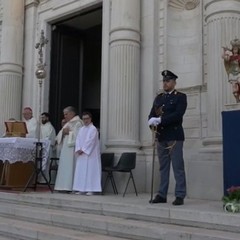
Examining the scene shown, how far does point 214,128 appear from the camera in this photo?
8102mm

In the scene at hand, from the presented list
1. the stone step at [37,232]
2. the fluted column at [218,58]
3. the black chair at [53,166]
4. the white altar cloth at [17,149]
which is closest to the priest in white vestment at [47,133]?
the black chair at [53,166]

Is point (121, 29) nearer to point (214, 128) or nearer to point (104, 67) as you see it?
point (104, 67)

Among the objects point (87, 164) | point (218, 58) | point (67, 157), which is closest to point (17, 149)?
point (67, 157)

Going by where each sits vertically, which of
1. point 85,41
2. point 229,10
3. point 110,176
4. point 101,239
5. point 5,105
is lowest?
point 101,239

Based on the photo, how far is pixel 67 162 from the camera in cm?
935

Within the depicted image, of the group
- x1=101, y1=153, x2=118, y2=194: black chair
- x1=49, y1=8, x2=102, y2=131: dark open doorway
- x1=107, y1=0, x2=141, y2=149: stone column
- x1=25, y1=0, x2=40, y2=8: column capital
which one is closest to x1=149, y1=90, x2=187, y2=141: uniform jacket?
x1=101, y1=153, x2=118, y2=194: black chair

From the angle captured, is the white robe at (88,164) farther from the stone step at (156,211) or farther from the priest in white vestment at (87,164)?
the stone step at (156,211)

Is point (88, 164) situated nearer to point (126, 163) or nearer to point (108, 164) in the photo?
point (108, 164)

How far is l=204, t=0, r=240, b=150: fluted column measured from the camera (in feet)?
26.4

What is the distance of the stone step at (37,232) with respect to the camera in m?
5.92

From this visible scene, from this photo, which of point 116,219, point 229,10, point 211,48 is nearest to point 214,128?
point 211,48

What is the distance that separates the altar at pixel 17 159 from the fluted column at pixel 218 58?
3398 mm

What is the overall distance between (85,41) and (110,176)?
5.94 metres

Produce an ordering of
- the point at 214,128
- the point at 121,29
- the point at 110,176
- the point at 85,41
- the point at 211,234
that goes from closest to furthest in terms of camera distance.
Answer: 1. the point at 211,234
2. the point at 214,128
3. the point at 110,176
4. the point at 121,29
5. the point at 85,41
